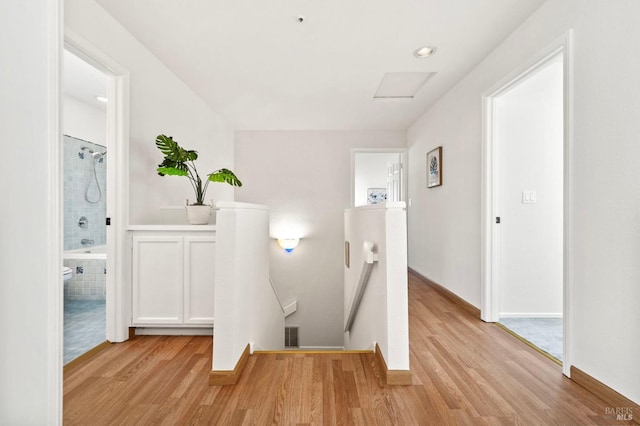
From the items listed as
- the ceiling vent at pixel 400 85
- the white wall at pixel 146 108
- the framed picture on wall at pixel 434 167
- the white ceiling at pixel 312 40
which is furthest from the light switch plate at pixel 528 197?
the white wall at pixel 146 108

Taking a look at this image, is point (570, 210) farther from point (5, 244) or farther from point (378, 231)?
point (5, 244)

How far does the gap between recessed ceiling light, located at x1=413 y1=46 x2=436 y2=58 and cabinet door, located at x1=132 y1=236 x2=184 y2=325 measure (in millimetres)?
2548

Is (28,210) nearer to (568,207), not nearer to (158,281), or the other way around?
(158,281)

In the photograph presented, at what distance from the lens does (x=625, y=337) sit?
1.38 meters

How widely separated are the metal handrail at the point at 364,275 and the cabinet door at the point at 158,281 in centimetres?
139

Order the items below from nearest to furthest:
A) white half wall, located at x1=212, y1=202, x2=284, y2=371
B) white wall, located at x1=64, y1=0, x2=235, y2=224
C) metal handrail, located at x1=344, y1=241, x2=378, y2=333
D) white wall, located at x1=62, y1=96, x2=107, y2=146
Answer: white half wall, located at x1=212, y1=202, x2=284, y2=371 < metal handrail, located at x1=344, y1=241, x2=378, y2=333 < white wall, located at x1=64, y1=0, x2=235, y2=224 < white wall, located at x1=62, y1=96, x2=107, y2=146

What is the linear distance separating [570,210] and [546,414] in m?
1.11

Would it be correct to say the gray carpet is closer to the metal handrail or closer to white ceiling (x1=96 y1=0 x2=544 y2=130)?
the metal handrail

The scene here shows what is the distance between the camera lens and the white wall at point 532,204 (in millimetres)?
2607

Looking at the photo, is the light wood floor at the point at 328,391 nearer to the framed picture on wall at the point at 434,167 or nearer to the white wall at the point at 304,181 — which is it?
the framed picture on wall at the point at 434,167

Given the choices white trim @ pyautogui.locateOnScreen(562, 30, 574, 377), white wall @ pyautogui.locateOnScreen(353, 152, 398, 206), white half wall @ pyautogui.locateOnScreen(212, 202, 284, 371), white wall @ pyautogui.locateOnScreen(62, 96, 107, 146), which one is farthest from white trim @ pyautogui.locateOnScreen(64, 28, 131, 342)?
white wall @ pyautogui.locateOnScreen(353, 152, 398, 206)

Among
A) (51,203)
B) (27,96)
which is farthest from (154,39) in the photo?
(51,203)

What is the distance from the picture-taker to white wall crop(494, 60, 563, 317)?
2.61m

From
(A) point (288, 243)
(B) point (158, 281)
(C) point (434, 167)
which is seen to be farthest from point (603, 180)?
(A) point (288, 243)
